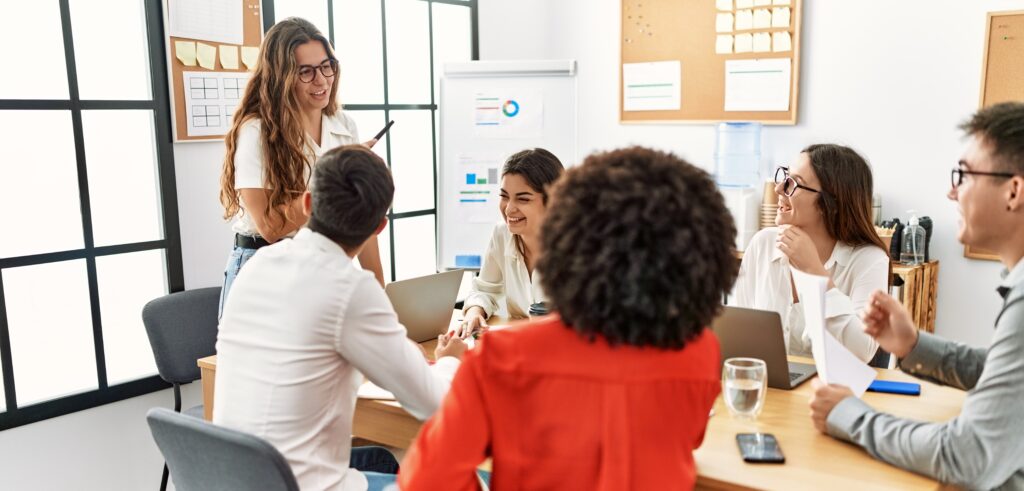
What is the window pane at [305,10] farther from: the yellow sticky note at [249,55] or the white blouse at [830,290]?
the white blouse at [830,290]

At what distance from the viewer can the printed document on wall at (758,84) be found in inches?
166

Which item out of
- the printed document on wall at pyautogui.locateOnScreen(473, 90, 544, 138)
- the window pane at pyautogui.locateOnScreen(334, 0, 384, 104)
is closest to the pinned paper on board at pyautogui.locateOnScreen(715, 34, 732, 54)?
the printed document on wall at pyautogui.locateOnScreen(473, 90, 544, 138)

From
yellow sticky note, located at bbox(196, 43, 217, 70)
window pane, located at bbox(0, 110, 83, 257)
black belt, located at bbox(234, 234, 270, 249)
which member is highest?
yellow sticky note, located at bbox(196, 43, 217, 70)

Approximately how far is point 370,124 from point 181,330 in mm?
1575

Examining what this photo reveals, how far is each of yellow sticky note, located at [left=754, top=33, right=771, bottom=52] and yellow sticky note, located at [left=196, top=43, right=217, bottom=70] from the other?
8.64 feet

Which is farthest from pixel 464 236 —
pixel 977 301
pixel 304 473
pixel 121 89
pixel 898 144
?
pixel 304 473

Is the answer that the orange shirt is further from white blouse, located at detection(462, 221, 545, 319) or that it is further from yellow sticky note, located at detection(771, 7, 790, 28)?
yellow sticky note, located at detection(771, 7, 790, 28)

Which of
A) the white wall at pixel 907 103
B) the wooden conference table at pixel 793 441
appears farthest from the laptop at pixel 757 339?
the white wall at pixel 907 103

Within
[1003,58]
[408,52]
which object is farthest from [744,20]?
[408,52]

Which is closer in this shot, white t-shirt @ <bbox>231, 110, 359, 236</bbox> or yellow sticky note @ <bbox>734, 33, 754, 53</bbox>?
white t-shirt @ <bbox>231, 110, 359, 236</bbox>

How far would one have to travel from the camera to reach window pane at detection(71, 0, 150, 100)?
9.42 feet

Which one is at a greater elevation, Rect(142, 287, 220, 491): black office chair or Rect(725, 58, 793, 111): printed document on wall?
Rect(725, 58, 793, 111): printed document on wall

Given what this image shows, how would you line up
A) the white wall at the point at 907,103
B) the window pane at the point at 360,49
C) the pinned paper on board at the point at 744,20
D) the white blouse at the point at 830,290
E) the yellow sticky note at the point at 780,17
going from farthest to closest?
the pinned paper on board at the point at 744,20 → the yellow sticky note at the point at 780,17 → the window pane at the point at 360,49 → the white wall at the point at 907,103 → the white blouse at the point at 830,290

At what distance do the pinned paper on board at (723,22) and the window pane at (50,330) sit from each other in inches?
126
